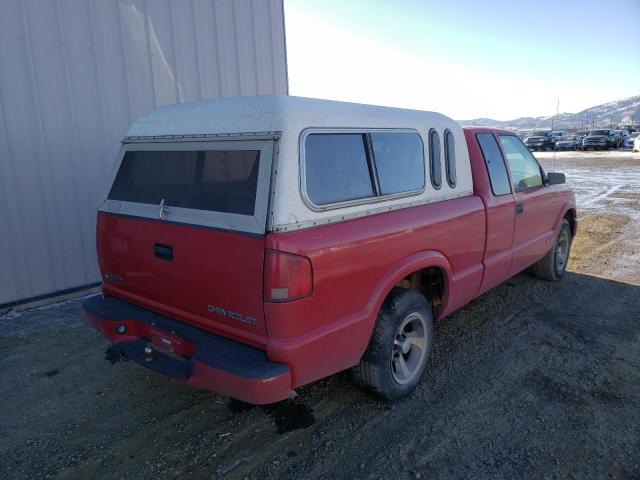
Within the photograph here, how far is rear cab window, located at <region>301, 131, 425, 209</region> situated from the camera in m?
2.76

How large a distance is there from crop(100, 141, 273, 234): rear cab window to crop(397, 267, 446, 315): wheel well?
5.12 feet

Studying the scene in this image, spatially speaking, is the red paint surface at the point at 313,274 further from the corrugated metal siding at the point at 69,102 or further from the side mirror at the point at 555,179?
the corrugated metal siding at the point at 69,102

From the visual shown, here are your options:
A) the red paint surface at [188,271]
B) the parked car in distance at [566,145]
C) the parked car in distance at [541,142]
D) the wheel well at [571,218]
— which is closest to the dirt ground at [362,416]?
the red paint surface at [188,271]

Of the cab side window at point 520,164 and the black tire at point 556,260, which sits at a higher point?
the cab side window at point 520,164

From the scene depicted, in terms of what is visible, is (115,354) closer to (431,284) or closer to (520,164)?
(431,284)

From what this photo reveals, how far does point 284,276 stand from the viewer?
250cm

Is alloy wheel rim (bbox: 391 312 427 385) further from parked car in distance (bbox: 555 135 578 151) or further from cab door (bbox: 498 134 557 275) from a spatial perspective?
parked car in distance (bbox: 555 135 578 151)

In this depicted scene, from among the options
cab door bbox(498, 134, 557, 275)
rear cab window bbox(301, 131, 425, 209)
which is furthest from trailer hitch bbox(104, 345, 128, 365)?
cab door bbox(498, 134, 557, 275)

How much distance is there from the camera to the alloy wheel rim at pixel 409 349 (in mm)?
3440

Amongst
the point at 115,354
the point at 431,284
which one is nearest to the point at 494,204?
the point at 431,284

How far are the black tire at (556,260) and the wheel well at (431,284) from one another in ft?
8.22

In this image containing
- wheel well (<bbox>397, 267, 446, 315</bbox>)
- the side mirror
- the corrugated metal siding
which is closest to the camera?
wheel well (<bbox>397, 267, 446, 315</bbox>)

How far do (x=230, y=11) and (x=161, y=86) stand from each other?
1625 millimetres

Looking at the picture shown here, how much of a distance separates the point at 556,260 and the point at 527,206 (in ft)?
4.63
